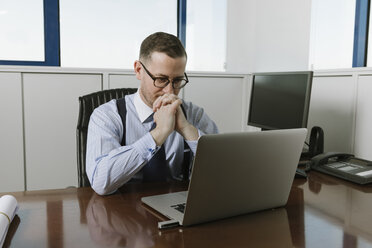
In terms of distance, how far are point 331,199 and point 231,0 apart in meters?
2.71

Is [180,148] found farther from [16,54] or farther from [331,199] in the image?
[16,54]

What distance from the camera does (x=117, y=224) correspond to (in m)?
0.92

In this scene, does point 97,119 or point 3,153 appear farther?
point 3,153

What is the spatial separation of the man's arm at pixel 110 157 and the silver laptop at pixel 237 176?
0.17 meters

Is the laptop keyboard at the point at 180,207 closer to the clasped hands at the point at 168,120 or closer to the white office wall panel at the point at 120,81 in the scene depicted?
the clasped hands at the point at 168,120

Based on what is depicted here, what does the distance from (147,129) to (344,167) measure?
870 mm

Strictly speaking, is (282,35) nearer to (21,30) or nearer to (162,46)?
(162,46)

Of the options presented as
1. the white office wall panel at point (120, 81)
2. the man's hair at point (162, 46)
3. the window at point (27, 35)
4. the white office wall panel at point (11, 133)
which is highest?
the window at point (27, 35)

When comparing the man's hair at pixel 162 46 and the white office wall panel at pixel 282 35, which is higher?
the white office wall panel at pixel 282 35

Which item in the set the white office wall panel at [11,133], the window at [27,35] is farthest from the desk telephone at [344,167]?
the window at [27,35]

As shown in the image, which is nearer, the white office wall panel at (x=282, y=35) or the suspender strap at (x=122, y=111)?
the suspender strap at (x=122, y=111)

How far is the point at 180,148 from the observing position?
1.55 metres

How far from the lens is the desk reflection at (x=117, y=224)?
2.70 ft

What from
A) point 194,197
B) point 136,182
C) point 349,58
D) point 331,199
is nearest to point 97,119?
point 136,182
